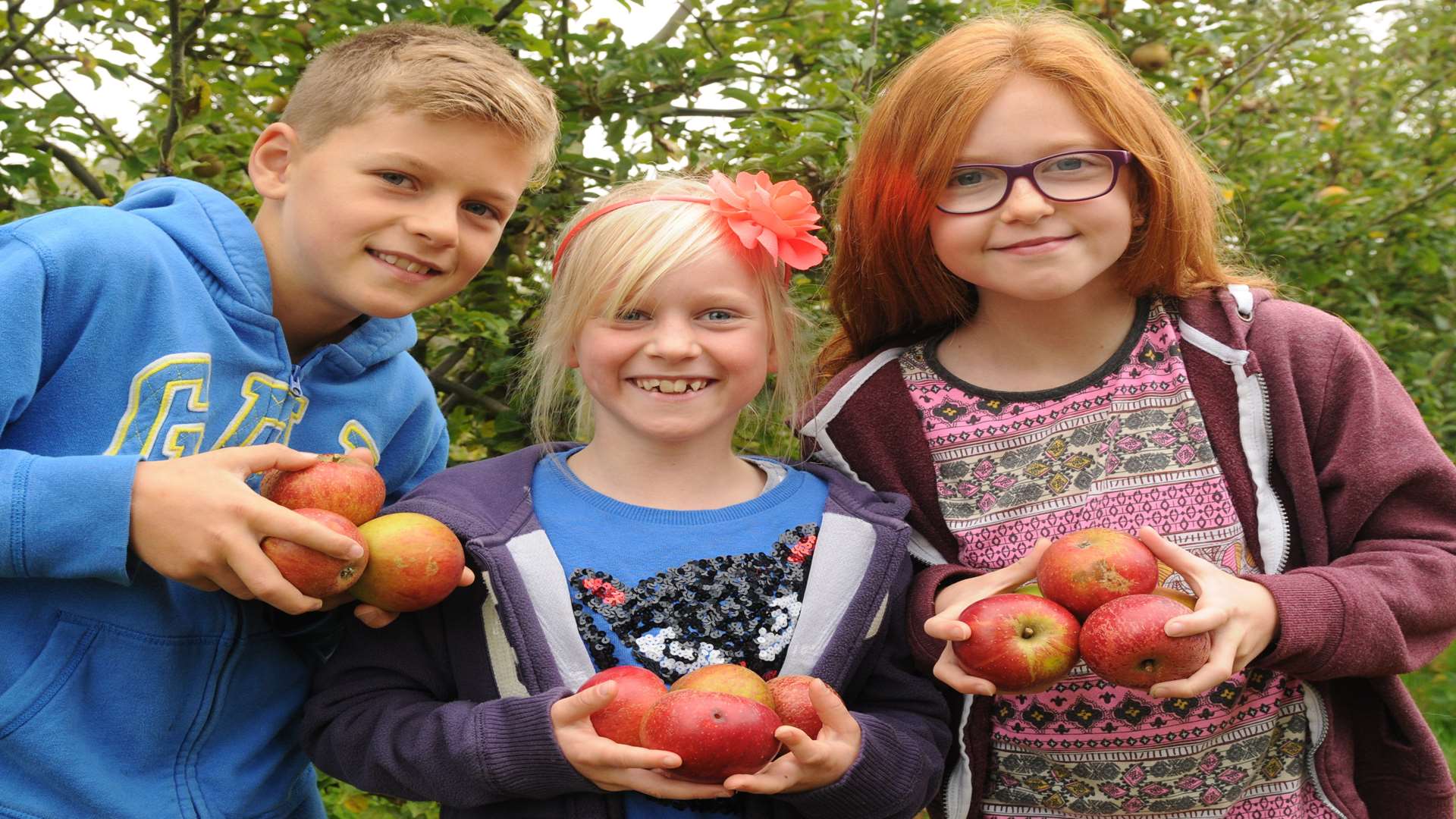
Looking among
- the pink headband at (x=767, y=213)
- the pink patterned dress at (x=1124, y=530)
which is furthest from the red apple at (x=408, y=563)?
the pink patterned dress at (x=1124, y=530)

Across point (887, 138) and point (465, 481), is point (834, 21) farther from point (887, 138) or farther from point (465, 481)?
point (465, 481)

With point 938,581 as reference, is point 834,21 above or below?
above

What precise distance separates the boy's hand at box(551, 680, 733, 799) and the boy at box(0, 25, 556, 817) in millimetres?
362

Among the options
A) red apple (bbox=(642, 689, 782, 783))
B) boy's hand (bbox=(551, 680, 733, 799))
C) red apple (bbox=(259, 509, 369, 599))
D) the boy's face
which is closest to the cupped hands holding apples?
red apple (bbox=(642, 689, 782, 783))

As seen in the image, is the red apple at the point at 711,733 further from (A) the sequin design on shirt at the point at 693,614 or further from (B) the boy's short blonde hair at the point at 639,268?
(B) the boy's short blonde hair at the point at 639,268

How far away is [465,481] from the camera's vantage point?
2004mm

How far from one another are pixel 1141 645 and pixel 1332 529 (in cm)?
53

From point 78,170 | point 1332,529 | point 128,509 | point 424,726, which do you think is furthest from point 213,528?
point 78,170

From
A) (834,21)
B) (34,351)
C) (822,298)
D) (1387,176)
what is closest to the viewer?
(34,351)

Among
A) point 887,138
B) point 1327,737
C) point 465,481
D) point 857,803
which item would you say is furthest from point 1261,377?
point 465,481

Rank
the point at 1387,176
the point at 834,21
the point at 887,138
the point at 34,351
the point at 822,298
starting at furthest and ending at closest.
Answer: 1. the point at 1387,176
2. the point at 834,21
3. the point at 822,298
4. the point at 887,138
5. the point at 34,351

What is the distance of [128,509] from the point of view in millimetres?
1680

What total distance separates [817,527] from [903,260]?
54cm

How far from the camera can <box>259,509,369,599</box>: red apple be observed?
1.69 meters
